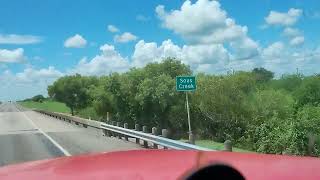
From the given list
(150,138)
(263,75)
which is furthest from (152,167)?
(263,75)

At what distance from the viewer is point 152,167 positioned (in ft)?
11.4

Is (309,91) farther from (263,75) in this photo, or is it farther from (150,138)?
(263,75)

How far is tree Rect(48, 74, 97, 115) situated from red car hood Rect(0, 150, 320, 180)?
89.7m

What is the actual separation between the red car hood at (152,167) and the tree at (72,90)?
89.7m

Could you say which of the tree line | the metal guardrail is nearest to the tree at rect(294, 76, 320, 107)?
the tree line

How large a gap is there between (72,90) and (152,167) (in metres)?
99.5

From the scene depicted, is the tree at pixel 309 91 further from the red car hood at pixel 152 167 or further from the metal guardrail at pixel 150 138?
the red car hood at pixel 152 167

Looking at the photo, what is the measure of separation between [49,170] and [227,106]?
134ft

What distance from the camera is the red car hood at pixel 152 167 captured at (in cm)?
329

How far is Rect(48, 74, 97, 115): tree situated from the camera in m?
97.1

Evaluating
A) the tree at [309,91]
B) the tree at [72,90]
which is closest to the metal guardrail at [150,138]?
the tree at [309,91]

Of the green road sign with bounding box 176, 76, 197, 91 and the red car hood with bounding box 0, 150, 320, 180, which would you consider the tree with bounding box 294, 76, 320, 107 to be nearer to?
the green road sign with bounding box 176, 76, 197, 91

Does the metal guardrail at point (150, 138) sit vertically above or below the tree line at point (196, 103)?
→ below

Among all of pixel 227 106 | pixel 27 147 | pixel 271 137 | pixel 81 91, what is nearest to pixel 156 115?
pixel 227 106
